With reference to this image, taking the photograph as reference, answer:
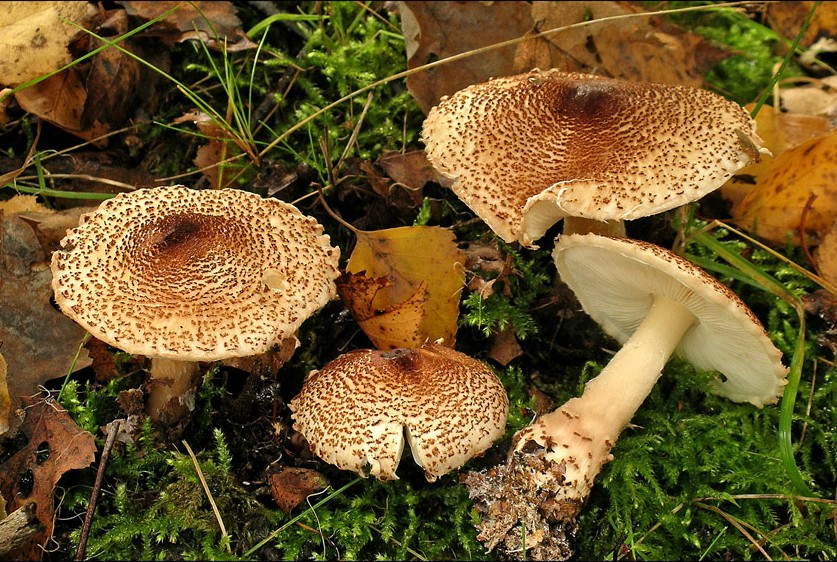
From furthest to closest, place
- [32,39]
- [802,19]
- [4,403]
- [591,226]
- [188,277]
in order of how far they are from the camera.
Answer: [802,19]
[32,39]
[591,226]
[4,403]
[188,277]

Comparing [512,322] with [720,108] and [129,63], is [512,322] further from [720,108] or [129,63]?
[129,63]

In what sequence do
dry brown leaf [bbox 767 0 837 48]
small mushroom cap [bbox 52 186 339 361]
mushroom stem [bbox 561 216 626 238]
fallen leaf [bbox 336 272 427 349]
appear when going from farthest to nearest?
dry brown leaf [bbox 767 0 837 48] < mushroom stem [bbox 561 216 626 238] < fallen leaf [bbox 336 272 427 349] < small mushroom cap [bbox 52 186 339 361]

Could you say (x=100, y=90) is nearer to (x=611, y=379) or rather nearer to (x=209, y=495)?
(x=209, y=495)

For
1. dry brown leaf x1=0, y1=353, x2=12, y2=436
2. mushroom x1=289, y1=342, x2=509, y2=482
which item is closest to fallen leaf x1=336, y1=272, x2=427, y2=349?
mushroom x1=289, y1=342, x2=509, y2=482

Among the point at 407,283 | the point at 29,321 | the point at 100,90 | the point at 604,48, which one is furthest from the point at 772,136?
the point at 29,321

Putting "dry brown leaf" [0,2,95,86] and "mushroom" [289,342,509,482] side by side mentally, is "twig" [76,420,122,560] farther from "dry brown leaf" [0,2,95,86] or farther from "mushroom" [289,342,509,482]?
"dry brown leaf" [0,2,95,86]

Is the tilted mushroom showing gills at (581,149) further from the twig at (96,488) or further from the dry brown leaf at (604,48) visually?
the twig at (96,488)
